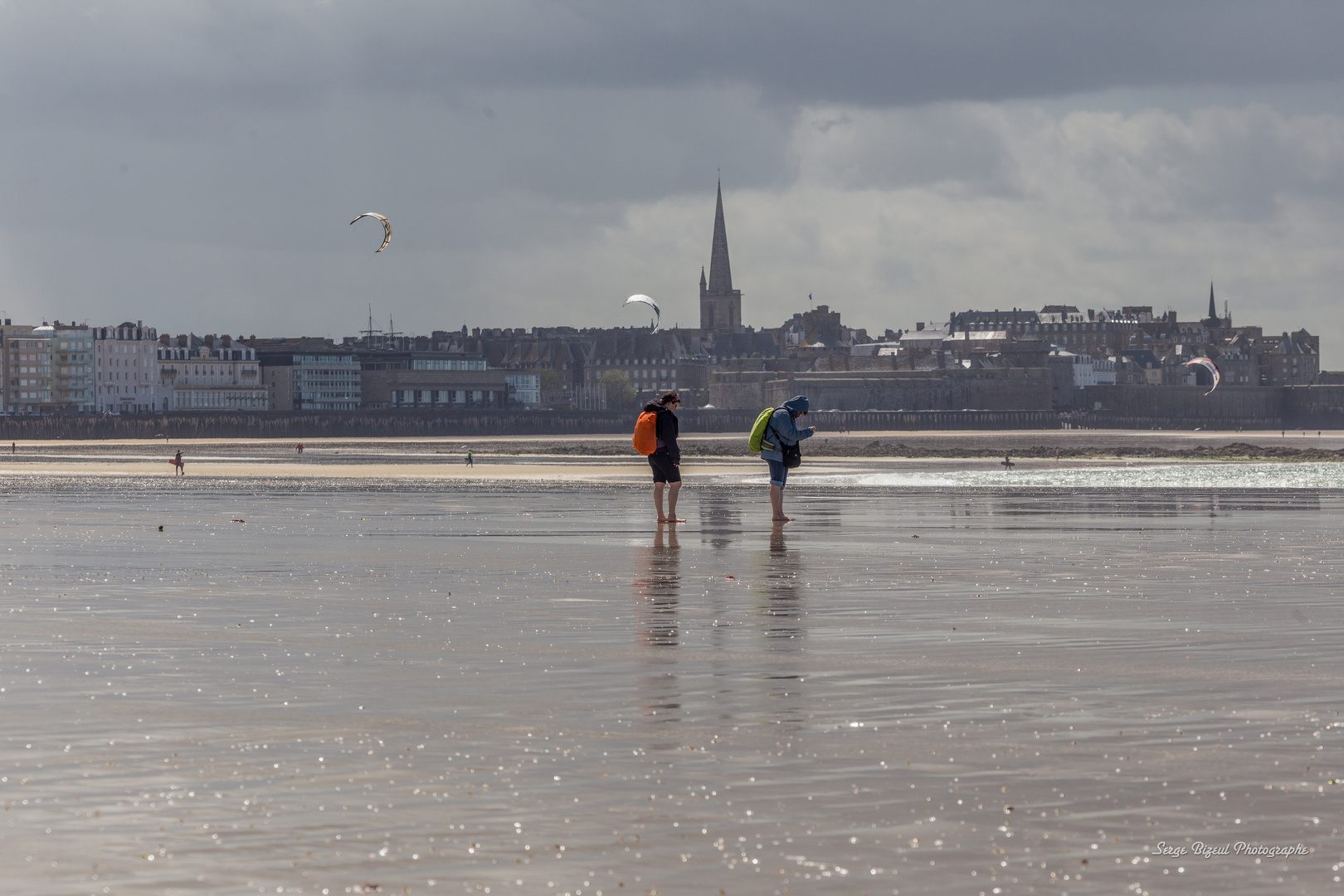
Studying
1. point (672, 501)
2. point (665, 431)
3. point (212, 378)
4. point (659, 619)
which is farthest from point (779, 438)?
point (212, 378)

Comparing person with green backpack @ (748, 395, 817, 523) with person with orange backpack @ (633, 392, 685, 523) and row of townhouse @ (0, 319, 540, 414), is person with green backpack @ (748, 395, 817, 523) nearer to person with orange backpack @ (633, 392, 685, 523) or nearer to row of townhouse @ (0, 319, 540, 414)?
person with orange backpack @ (633, 392, 685, 523)

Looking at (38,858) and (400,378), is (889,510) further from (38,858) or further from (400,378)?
(400,378)

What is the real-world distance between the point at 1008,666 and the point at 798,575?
16.7 feet

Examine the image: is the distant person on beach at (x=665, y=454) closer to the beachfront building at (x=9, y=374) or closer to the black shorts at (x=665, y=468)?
the black shorts at (x=665, y=468)

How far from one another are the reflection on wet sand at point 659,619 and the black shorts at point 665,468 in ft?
4.73

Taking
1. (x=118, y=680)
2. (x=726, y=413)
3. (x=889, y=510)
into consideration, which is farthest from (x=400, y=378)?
(x=118, y=680)

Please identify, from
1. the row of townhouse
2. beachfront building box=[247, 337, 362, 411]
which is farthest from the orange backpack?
beachfront building box=[247, 337, 362, 411]

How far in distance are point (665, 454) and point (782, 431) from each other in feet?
4.44

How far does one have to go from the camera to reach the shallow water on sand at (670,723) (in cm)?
536

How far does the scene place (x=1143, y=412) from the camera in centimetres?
16812

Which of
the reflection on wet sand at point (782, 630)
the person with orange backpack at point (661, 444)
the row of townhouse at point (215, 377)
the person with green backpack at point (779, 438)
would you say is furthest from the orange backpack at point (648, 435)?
the row of townhouse at point (215, 377)

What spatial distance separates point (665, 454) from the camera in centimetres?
2027

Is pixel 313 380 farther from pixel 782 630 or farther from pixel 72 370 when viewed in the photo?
pixel 782 630

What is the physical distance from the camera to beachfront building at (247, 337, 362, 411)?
172375 millimetres
